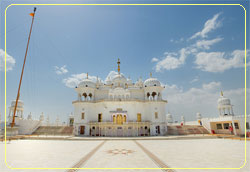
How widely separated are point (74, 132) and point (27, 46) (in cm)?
2836

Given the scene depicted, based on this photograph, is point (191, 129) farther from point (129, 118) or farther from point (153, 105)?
point (129, 118)

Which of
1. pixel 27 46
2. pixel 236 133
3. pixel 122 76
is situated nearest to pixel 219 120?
pixel 236 133

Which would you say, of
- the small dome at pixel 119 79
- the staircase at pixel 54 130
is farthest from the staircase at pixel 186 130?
the staircase at pixel 54 130

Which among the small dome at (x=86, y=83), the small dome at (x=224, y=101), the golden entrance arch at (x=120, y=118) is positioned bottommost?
the golden entrance arch at (x=120, y=118)

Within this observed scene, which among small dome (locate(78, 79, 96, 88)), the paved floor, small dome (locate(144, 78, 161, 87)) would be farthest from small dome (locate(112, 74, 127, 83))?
the paved floor

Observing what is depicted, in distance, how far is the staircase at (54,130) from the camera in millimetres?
39281

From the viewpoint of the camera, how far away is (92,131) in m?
38.3

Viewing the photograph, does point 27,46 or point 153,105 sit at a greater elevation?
point 27,46

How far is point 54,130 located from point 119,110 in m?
18.5

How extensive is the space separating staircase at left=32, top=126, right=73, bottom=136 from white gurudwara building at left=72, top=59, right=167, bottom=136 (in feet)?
11.6

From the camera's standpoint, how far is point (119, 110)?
3997 centimetres

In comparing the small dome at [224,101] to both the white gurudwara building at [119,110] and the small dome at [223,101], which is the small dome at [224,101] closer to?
the small dome at [223,101]

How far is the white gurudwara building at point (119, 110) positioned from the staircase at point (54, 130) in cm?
353

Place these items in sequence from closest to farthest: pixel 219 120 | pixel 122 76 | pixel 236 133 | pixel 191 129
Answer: pixel 236 133, pixel 219 120, pixel 191 129, pixel 122 76
